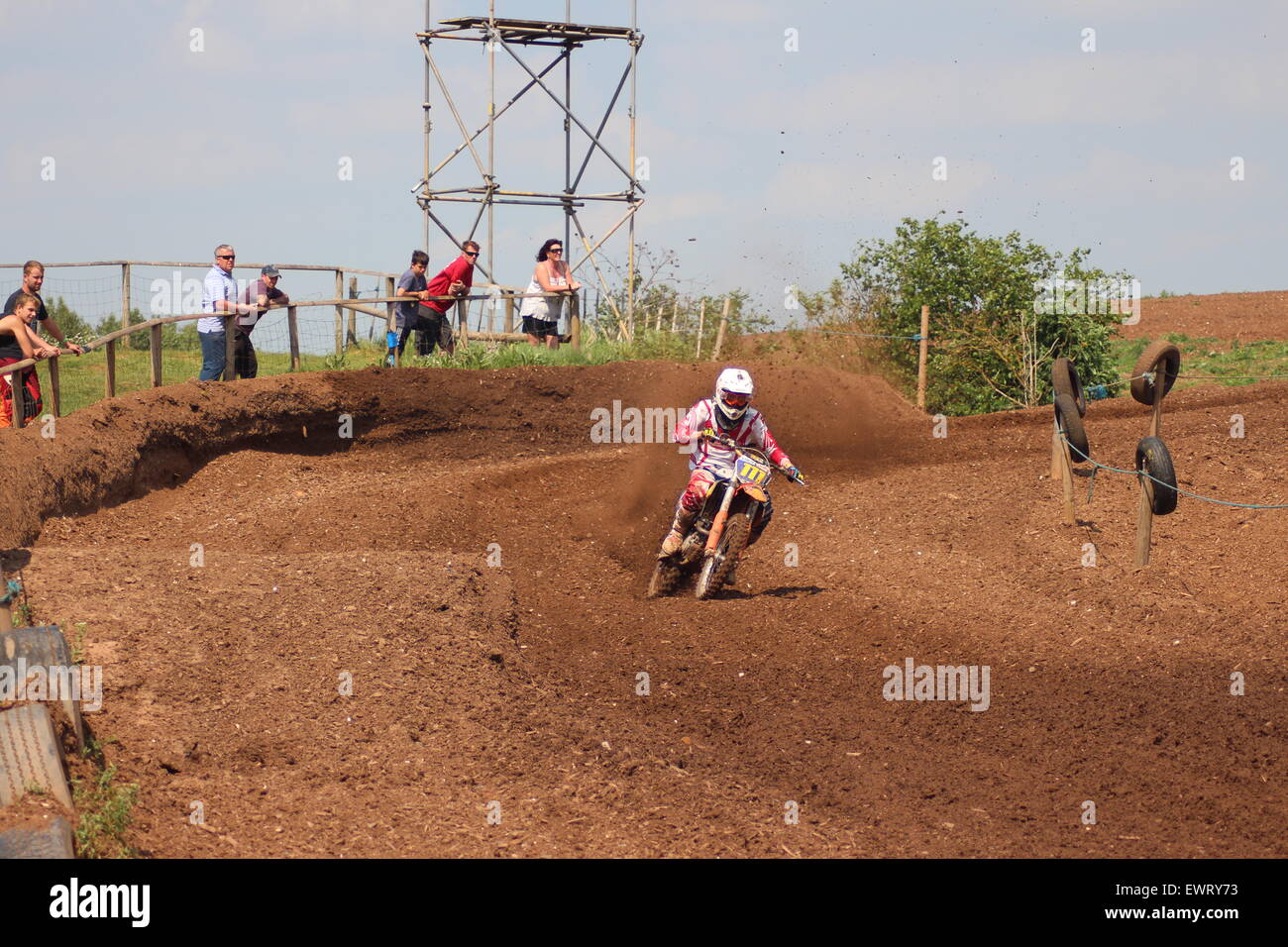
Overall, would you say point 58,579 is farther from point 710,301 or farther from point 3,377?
point 710,301

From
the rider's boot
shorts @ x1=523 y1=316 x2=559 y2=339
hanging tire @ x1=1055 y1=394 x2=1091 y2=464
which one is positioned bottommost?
the rider's boot

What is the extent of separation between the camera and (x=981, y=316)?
24.6 metres

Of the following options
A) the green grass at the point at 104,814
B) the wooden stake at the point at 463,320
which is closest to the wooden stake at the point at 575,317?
the wooden stake at the point at 463,320

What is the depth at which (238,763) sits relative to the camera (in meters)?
7.45

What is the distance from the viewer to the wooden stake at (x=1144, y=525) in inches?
476

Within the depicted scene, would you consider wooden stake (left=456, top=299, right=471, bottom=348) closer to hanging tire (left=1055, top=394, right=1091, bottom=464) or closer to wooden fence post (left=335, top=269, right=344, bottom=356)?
wooden fence post (left=335, top=269, right=344, bottom=356)

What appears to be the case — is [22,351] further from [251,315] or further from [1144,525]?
[1144,525]

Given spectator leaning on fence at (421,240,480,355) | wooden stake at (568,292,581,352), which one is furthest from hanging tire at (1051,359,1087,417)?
wooden stake at (568,292,581,352)

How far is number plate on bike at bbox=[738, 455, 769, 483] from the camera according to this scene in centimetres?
1221

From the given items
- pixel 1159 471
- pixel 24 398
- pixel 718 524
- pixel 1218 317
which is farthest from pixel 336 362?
pixel 1218 317

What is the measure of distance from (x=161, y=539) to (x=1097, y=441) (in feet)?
37.7

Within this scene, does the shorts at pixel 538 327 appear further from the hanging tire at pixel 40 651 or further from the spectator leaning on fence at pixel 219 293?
Result: the hanging tire at pixel 40 651

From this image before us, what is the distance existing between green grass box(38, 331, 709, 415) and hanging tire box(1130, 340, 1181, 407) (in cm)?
1094
